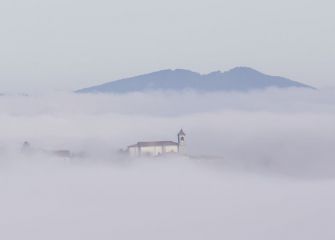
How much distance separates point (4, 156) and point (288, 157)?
42.1 meters

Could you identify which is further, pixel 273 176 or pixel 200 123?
pixel 200 123

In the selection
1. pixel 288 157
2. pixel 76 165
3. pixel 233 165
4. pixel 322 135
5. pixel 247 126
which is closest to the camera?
pixel 76 165

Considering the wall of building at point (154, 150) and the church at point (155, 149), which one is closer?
the church at point (155, 149)

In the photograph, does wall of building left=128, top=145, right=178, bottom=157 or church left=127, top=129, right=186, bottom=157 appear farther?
wall of building left=128, top=145, right=178, bottom=157

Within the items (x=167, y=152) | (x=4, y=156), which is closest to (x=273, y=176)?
(x=167, y=152)

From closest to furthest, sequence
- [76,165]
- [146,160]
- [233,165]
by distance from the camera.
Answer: [146,160] → [76,165] → [233,165]

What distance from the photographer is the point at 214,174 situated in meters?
91.4

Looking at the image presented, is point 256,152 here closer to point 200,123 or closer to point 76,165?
point 76,165

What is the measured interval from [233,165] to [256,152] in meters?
22.6

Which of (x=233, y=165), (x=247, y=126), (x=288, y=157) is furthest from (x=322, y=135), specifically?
(x=233, y=165)

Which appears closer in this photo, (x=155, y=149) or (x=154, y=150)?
(x=154, y=150)

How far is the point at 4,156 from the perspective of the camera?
96562 millimetres

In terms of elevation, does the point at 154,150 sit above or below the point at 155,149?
below

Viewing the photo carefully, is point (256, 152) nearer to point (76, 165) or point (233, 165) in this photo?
point (233, 165)
